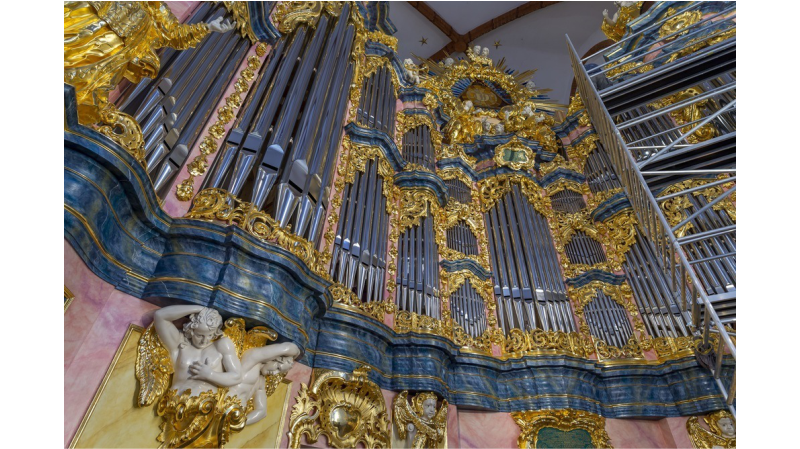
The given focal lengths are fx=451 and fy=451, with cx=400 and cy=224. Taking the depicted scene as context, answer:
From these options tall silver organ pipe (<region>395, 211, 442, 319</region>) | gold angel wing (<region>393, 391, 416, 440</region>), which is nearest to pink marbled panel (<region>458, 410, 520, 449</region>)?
gold angel wing (<region>393, 391, 416, 440</region>)

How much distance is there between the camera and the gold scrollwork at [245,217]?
154 inches

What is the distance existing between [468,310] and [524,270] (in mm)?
1421

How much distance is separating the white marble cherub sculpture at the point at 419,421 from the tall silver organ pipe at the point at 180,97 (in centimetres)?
329

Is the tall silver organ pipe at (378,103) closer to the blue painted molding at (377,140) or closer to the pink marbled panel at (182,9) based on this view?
the blue painted molding at (377,140)

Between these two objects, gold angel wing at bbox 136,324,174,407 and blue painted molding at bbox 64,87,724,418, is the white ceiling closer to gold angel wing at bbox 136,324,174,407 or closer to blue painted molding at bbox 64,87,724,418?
blue painted molding at bbox 64,87,724,418

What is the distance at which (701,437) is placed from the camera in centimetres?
592

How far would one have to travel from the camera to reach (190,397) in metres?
3.22

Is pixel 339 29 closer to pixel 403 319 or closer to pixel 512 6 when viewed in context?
pixel 403 319

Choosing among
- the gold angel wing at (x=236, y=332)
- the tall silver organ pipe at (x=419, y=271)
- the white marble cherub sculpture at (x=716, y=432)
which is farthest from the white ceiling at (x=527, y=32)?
the gold angel wing at (x=236, y=332)

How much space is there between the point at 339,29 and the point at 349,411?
685 cm

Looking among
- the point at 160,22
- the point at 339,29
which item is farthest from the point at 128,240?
the point at 339,29

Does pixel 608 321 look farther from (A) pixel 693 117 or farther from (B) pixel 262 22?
(B) pixel 262 22

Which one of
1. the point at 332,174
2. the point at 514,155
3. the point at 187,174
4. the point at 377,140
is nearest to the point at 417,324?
the point at 332,174

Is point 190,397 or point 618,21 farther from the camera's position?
point 618,21
